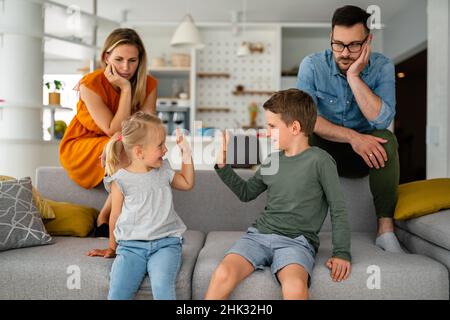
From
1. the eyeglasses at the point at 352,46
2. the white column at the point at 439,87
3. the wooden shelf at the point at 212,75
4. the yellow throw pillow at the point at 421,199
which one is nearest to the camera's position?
the yellow throw pillow at the point at 421,199

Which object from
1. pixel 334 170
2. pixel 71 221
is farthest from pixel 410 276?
pixel 71 221

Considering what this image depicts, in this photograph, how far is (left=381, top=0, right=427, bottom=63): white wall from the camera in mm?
5574

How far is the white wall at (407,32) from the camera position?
557 cm

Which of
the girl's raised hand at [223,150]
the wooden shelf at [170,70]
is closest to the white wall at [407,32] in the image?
the wooden shelf at [170,70]

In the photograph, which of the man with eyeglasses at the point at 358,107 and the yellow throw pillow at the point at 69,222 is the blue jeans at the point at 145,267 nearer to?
the yellow throw pillow at the point at 69,222

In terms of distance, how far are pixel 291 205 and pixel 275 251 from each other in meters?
0.18

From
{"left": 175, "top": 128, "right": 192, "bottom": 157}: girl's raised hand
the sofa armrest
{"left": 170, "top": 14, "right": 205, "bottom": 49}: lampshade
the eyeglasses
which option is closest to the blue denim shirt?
the eyeglasses

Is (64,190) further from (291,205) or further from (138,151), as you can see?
(291,205)

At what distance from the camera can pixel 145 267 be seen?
5.47 ft

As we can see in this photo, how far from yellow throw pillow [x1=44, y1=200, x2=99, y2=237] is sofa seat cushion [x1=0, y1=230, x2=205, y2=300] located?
40 centimetres

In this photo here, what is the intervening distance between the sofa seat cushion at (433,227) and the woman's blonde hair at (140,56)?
4.36 feet

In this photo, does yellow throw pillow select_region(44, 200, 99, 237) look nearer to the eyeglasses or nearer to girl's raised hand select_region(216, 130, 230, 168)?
girl's raised hand select_region(216, 130, 230, 168)

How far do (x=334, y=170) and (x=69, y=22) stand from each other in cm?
423

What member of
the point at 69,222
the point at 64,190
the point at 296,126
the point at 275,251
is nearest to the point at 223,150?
the point at 296,126
